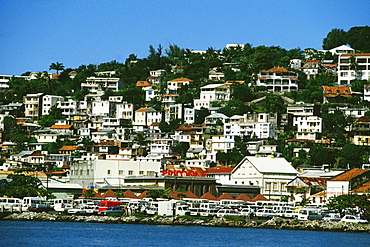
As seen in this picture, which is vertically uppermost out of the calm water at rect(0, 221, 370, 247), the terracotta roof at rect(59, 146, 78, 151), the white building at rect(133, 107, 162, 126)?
the white building at rect(133, 107, 162, 126)

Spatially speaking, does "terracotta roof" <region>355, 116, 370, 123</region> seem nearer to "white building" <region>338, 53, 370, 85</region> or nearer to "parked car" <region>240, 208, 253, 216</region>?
"white building" <region>338, 53, 370, 85</region>

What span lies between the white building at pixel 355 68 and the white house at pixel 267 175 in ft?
133

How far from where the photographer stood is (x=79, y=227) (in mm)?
68062

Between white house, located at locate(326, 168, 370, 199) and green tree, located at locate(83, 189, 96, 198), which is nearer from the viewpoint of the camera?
white house, located at locate(326, 168, 370, 199)

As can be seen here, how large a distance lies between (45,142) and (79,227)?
6200 centimetres

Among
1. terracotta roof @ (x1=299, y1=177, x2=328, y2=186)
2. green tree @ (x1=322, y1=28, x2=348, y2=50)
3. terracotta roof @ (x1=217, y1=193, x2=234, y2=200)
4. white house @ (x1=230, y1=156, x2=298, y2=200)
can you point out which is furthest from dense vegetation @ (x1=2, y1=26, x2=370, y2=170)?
terracotta roof @ (x1=217, y1=193, x2=234, y2=200)

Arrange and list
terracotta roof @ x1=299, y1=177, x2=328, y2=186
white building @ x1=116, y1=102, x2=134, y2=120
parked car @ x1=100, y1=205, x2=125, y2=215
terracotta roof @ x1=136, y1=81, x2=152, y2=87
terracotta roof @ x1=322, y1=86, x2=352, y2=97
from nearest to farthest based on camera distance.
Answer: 1. parked car @ x1=100, y1=205, x2=125, y2=215
2. terracotta roof @ x1=299, y1=177, x2=328, y2=186
3. terracotta roof @ x1=322, y1=86, x2=352, y2=97
4. white building @ x1=116, y1=102, x2=134, y2=120
5. terracotta roof @ x1=136, y1=81, x2=152, y2=87

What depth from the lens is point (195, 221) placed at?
238 feet

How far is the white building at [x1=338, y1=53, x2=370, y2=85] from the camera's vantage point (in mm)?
133625

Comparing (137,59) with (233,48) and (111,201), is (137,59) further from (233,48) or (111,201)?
(111,201)

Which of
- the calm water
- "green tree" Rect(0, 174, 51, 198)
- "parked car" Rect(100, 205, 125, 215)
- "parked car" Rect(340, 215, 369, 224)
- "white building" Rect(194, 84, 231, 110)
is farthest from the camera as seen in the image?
"white building" Rect(194, 84, 231, 110)

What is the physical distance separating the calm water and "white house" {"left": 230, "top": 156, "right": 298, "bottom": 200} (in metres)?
23.3

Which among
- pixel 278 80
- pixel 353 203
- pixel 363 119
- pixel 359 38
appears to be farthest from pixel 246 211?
pixel 359 38

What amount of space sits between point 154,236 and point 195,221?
10.9 m
